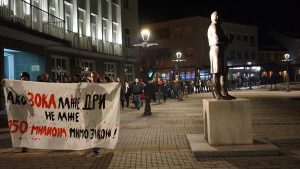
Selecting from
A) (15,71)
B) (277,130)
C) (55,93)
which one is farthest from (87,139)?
(15,71)

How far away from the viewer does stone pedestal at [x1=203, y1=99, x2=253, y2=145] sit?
977cm

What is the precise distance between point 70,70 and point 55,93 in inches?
815

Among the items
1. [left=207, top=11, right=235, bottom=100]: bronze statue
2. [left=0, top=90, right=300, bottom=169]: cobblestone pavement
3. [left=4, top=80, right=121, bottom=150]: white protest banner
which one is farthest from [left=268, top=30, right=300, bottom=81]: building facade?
[left=4, top=80, right=121, bottom=150]: white protest banner

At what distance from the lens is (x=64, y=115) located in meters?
9.77

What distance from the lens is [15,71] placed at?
971 inches

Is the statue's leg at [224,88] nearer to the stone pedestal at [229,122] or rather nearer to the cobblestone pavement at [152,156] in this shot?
the stone pedestal at [229,122]

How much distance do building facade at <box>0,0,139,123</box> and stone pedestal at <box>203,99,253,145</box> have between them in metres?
10.9

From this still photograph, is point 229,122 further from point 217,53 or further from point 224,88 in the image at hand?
point 217,53

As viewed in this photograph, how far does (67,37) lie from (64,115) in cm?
1956

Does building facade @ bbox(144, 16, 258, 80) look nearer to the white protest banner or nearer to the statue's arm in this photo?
the statue's arm

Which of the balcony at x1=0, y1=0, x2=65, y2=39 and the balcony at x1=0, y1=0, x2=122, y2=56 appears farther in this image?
the balcony at x1=0, y1=0, x2=122, y2=56

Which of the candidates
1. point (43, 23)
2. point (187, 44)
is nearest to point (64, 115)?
point (43, 23)

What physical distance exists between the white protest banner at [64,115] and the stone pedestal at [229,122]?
6.80ft

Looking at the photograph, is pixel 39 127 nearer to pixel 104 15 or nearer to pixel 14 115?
pixel 14 115
